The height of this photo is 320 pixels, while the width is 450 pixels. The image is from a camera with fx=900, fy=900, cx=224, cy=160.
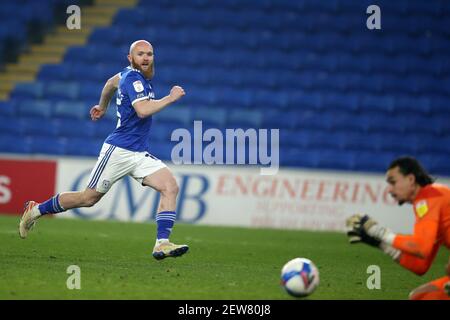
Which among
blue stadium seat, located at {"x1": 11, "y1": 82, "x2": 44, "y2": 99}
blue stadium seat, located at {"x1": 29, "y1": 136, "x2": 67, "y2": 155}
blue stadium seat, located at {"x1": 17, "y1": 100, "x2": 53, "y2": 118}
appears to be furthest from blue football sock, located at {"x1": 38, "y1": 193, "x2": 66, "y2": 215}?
blue stadium seat, located at {"x1": 11, "y1": 82, "x2": 44, "y2": 99}

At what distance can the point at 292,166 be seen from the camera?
16906 mm

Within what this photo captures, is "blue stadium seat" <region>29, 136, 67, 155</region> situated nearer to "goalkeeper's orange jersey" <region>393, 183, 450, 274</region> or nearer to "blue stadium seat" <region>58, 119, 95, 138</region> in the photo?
"blue stadium seat" <region>58, 119, 95, 138</region>

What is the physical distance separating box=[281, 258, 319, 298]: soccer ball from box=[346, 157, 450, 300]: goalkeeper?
2.15ft

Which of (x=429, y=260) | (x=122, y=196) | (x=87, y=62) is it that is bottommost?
(x=429, y=260)

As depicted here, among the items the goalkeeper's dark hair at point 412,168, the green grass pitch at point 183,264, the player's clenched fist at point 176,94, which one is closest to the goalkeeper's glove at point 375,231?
the goalkeeper's dark hair at point 412,168

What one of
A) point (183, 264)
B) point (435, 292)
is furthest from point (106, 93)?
point (435, 292)

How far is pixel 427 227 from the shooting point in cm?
629

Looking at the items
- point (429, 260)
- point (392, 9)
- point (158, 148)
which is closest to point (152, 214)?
point (158, 148)

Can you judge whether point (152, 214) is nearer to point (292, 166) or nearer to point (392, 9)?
point (292, 166)

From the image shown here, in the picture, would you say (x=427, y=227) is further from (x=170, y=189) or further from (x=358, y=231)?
(x=170, y=189)

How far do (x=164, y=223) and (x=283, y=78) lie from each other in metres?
10.5

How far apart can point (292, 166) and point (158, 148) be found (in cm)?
261

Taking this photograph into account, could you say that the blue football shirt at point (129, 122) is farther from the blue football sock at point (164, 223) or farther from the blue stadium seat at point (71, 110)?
the blue stadium seat at point (71, 110)

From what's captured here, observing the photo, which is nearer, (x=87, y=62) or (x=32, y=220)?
(x=32, y=220)
